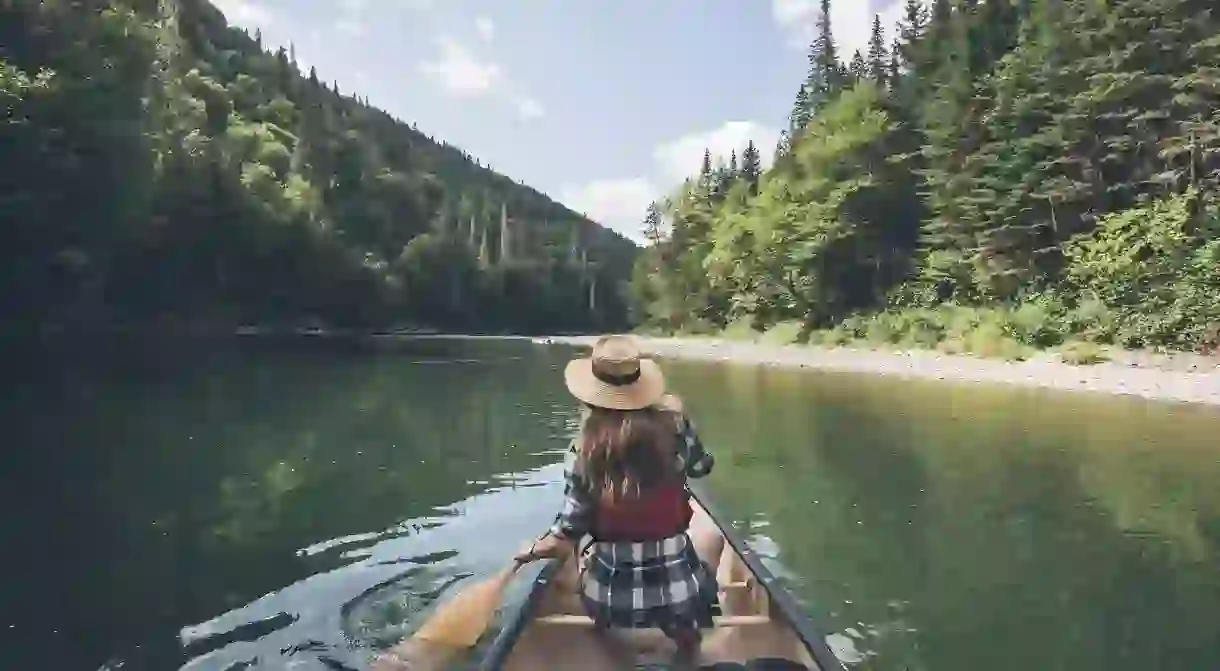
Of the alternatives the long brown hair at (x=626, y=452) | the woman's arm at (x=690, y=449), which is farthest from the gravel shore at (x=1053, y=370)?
the long brown hair at (x=626, y=452)

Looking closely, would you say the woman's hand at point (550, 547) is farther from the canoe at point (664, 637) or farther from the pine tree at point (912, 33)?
the pine tree at point (912, 33)

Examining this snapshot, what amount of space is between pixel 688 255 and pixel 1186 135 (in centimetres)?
4379

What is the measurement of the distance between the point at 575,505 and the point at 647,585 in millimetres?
447

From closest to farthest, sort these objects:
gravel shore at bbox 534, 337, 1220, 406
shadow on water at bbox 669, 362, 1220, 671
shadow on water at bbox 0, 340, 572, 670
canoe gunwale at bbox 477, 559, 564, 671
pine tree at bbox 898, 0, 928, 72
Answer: canoe gunwale at bbox 477, 559, 564, 671
shadow on water at bbox 0, 340, 572, 670
shadow on water at bbox 669, 362, 1220, 671
gravel shore at bbox 534, 337, 1220, 406
pine tree at bbox 898, 0, 928, 72

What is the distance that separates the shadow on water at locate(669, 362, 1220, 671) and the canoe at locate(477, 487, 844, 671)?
4.25 ft

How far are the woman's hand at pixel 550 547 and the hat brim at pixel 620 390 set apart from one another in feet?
2.15

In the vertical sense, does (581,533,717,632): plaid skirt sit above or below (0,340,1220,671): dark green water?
above

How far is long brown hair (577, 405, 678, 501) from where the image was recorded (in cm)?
403

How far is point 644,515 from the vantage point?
411cm

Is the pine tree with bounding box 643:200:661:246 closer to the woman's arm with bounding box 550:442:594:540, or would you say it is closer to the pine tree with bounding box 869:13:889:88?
the pine tree with bounding box 869:13:889:88

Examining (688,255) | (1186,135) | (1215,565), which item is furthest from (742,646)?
(688,255)

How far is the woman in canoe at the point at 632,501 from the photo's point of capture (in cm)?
406

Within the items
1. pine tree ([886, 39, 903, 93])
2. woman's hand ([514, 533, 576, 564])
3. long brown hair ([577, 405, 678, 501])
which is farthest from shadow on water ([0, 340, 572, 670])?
pine tree ([886, 39, 903, 93])

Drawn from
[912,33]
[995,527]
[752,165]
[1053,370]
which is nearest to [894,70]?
[912,33]
